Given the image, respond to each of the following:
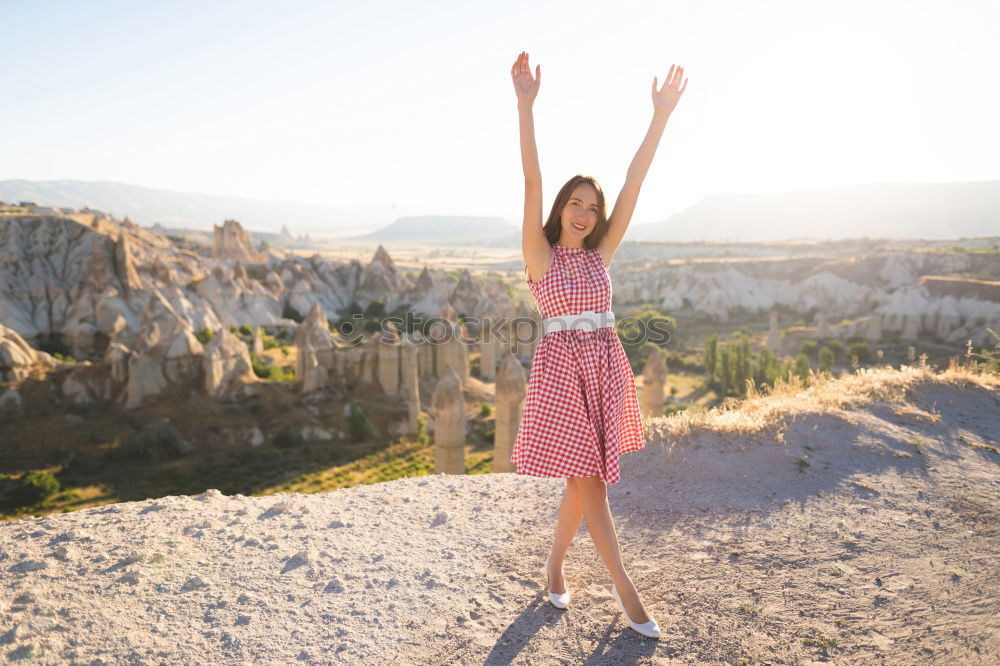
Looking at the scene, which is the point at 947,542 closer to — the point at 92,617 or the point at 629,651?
the point at 629,651

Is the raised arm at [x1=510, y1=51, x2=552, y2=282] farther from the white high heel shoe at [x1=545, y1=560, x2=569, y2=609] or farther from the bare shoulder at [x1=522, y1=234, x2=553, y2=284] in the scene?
the white high heel shoe at [x1=545, y1=560, x2=569, y2=609]

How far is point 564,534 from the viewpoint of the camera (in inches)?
138

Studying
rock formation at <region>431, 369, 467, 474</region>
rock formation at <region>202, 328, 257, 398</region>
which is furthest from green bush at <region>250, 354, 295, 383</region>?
rock formation at <region>431, 369, 467, 474</region>

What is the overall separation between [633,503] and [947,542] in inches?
81.6

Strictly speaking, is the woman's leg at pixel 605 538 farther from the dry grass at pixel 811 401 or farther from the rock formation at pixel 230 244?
the rock formation at pixel 230 244

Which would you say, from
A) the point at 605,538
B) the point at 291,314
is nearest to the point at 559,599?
the point at 605,538

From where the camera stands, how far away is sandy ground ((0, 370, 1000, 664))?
3.04m

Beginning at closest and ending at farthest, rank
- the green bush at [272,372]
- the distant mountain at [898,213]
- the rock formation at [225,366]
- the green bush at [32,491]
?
the green bush at [32,491]
the rock formation at [225,366]
the green bush at [272,372]
the distant mountain at [898,213]

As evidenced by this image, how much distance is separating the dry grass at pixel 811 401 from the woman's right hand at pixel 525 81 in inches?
147

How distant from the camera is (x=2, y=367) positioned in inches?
862

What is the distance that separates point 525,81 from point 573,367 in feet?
5.11

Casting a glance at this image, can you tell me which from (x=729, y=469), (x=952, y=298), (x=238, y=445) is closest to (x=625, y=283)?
(x=952, y=298)

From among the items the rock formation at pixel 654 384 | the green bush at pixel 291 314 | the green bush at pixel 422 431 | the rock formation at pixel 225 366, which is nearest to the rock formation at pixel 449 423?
the rock formation at pixel 654 384

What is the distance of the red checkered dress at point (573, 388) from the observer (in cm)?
324
